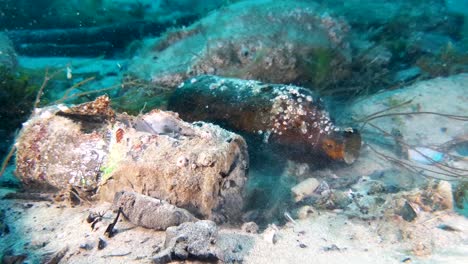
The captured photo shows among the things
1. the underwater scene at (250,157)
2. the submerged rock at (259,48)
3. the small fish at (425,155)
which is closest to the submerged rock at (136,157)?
the underwater scene at (250,157)

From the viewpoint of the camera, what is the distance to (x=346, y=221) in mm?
2951

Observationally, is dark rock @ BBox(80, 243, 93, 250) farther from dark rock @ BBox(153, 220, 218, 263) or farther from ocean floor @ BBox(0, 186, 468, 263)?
dark rock @ BBox(153, 220, 218, 263)

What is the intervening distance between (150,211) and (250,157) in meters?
1.68

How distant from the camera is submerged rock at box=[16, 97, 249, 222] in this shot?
2641 millimetres

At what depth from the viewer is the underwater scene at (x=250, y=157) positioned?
249 cm

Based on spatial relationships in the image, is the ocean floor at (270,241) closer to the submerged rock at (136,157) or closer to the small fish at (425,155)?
the submerged rock at (136,157)

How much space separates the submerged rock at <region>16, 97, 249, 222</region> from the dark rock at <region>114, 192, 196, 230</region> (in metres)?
0.14

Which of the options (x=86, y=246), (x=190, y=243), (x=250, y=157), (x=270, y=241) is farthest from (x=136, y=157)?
(x=250, y=157)

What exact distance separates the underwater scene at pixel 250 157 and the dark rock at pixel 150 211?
1 centimetres

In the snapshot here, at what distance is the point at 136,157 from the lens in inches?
107

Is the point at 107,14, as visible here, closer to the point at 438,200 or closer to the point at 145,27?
the point at 145,27

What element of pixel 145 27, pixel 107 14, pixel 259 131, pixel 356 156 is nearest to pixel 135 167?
pixel 259 131

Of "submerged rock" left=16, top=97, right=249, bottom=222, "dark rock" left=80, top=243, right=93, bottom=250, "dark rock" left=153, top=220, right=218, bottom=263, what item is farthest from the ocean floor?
"submerged rock" left=16, top=97, right=249, bottom=222

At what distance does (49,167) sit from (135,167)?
95 cm
